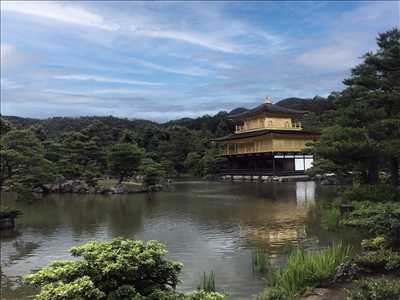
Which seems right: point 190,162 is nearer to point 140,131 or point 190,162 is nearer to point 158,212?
point 140,131

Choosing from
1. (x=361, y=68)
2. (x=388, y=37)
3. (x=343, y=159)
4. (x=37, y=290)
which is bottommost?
(x=37, y=290)

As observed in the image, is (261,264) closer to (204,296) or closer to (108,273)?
(204,296)

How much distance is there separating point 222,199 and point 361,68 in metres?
11.6

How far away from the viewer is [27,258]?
11.3 m

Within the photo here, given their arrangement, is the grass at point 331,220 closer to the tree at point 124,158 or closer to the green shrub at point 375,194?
the green shrub at point 375,194

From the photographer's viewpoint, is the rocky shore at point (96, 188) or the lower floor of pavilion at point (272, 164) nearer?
the rocky shore at point (96, 188)

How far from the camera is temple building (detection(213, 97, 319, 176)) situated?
41906mm

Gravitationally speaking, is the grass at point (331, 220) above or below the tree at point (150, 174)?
below

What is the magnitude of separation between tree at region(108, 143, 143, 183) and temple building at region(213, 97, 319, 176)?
14077 mm

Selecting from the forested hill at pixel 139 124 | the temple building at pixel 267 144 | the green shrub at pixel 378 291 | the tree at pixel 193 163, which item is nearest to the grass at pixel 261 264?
the green shrub at pixel 378 291

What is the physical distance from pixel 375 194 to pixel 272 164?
29675mm

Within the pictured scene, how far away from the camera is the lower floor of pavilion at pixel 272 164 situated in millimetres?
41531

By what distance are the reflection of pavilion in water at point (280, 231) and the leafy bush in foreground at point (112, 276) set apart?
6.31 m

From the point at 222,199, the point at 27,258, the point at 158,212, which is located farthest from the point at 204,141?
the point at 27,258
